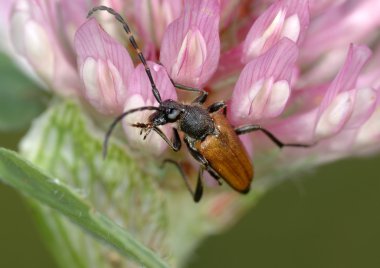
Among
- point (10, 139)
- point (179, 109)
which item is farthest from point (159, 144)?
point (10, 139)

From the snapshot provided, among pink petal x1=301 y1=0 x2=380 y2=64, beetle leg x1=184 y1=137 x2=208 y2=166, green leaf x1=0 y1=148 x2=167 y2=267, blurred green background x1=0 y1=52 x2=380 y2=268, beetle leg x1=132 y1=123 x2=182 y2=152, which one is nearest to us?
green leaf x1=0 y1=148 x2=167 y2=267

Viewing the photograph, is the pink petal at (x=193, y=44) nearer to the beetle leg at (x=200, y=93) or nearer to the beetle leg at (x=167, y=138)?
the beetle leg at (x=200, y=93)

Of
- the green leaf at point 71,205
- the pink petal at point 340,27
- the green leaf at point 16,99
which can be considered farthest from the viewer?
the green leaf at point 16,99

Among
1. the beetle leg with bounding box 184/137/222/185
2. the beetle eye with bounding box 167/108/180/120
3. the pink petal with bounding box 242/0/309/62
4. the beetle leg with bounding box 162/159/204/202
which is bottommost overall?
the beetle leg with bounding box 162/159/204/202

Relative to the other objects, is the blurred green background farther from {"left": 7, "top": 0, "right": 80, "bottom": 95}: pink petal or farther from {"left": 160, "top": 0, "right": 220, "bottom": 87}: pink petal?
{"left": 160, "top": 0, "right": 220, "bottom": 87}: pink petal

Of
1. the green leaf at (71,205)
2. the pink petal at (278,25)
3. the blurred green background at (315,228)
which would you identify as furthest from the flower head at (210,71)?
the blurred green background at (315,228)

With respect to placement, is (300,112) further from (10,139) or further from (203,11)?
(10,139)

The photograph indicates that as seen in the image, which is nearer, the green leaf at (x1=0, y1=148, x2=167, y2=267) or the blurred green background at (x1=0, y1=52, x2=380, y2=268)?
the green leaf at (x1=0, y1=148, x2=167, y2=267)

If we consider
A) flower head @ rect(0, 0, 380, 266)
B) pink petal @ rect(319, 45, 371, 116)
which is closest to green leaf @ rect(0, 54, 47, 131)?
flower head @ rect(0, 0, 380, 266)
